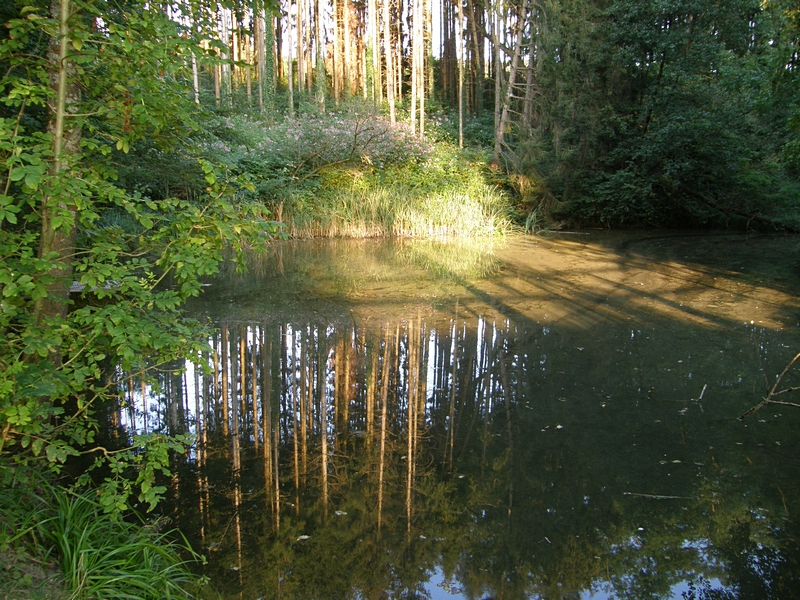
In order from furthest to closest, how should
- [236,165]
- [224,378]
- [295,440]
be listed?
1. [236,165]
2. [224,378]
3. [295,440]

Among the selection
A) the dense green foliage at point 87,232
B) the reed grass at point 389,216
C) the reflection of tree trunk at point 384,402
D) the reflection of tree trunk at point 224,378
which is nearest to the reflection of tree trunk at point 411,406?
the reflection of tree trunk at point 384,402

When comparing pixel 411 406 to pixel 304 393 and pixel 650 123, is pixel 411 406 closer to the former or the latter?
pixel 304 393

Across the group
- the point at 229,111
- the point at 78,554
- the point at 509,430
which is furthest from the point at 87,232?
the point at 229,111

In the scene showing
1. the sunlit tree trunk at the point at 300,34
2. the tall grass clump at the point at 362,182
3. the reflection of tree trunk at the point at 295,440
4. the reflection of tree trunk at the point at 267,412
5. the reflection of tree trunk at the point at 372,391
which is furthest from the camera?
the sunlit tree trunk at the point at 300,34

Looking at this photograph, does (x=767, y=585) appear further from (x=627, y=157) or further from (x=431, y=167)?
(x=431, y=167)

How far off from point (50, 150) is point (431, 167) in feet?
52.2

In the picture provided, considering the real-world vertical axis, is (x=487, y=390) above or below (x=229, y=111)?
below

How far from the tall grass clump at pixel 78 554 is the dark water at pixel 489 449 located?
0.29 meters

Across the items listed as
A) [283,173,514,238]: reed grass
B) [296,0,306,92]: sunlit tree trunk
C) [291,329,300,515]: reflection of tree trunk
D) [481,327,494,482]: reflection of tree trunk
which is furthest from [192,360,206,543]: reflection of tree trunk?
[296,0,306,92]: sunlit tree trunk

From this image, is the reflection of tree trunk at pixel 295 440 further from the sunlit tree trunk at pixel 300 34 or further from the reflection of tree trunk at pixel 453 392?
the sunlit tree trunk at pixel 300 34

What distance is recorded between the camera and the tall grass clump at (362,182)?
14133 mm

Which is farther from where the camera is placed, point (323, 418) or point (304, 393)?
point (304, 393)

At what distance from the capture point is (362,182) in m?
15.6

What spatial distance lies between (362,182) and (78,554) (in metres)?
13.9
